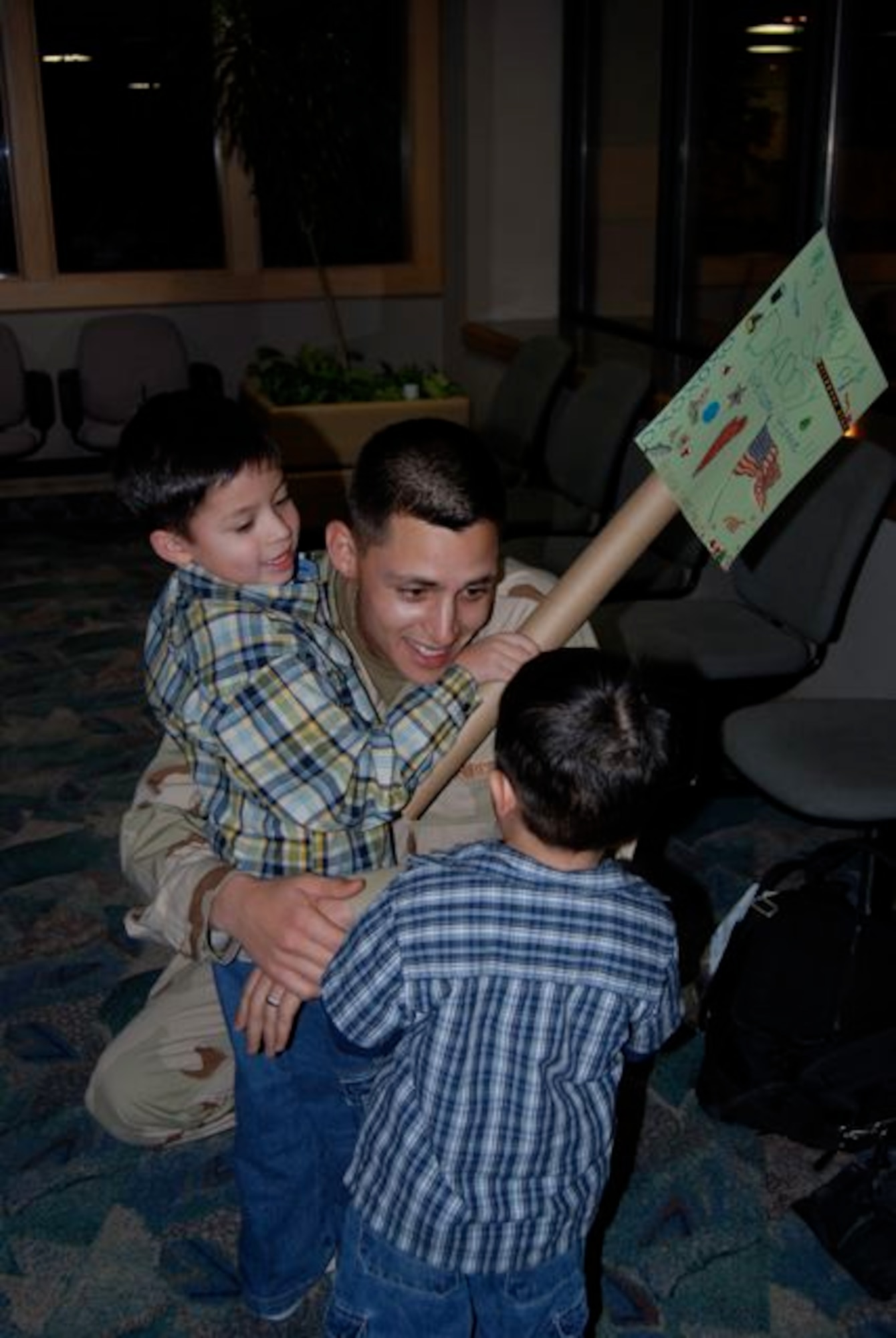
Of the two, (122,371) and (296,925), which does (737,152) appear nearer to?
(122,371)

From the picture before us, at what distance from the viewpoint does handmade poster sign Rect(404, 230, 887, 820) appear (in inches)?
40.9

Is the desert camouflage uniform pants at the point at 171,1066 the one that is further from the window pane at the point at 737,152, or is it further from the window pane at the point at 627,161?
the window pane at the point at 627,161

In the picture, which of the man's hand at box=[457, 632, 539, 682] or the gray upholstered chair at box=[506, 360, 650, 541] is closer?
the man's hand at box=[457, 632, 539, 682]

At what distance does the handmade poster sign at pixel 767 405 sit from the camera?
104 centimetres

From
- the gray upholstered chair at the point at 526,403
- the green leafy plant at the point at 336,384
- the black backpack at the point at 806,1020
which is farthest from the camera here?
the green leafy plant at the point at 336,384

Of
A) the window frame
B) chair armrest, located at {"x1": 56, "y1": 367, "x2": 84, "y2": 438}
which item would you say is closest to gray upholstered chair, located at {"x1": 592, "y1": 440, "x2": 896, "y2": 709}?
chair armrest, located at {"x1": 56, "y1": 367, "x2": 84, "y2": 438}

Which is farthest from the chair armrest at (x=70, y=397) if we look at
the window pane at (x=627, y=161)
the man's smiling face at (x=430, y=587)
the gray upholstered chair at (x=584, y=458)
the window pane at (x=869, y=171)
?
the man's smiling face at (x=430, y=587)

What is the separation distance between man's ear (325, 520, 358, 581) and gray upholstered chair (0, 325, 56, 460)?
5.07 m

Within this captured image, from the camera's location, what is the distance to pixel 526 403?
488 centimetres

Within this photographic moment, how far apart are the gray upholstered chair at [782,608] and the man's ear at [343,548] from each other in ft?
5.36

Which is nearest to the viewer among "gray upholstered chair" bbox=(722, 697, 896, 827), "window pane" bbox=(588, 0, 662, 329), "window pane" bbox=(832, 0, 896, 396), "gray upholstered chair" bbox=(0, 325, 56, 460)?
"gray upholstered chair" bbox=(722, 697, 896, 827)

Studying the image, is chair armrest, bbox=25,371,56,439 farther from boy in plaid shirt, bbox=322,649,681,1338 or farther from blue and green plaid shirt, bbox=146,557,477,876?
boy in plaid shirt, bbox=322,649,681,1338

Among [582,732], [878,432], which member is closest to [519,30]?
[878,432]

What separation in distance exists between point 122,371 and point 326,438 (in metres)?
1.46
